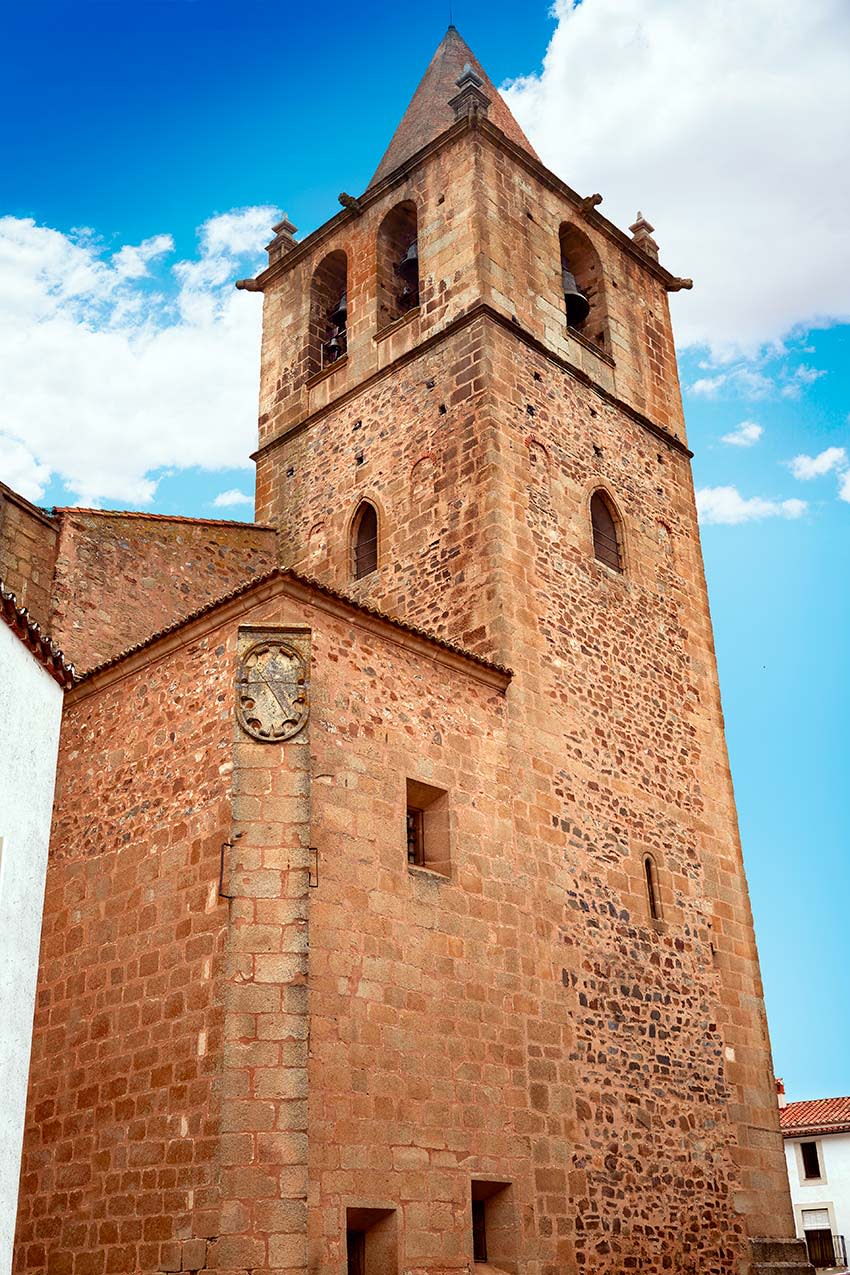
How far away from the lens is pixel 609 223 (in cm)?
1778

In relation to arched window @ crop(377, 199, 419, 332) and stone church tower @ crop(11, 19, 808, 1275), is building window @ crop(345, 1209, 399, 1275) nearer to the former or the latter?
stone church tower @ crop(11, 19, 808, 1275)

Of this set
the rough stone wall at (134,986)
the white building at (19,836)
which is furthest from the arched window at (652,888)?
the white building at (19,836)

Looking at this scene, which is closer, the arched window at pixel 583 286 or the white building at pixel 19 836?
the white building at pixel 19 836

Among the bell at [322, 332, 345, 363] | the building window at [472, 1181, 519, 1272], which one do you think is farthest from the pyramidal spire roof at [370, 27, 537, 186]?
the building window at [472, 1181, 519, 1272]

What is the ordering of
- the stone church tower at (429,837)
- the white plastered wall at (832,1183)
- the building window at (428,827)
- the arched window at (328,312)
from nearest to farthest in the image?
the stone church tower at (429,837), the building window at (428,827), the arched window at (328,312), the white plastered wall at (832,1183)

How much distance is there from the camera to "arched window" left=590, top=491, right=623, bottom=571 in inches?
601

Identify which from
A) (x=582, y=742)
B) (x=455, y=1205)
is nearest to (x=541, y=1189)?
(x=455, y=1205)

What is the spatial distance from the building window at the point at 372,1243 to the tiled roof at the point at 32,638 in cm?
437

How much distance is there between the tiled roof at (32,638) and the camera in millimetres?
8555

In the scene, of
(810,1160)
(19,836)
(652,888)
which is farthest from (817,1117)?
(19,836)

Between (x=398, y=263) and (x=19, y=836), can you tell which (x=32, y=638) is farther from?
(x=398, y=263)

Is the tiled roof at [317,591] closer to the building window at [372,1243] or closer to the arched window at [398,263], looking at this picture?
the building window at [372,1243]

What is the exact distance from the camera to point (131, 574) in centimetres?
1437

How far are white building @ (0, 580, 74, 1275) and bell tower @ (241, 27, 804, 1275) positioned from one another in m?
4.60
